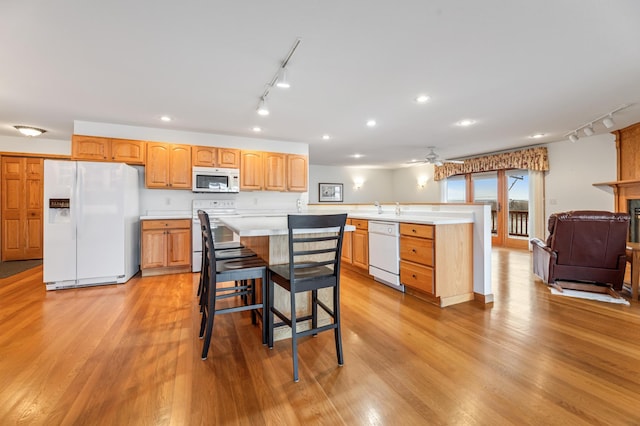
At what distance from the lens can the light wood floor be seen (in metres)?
1.40

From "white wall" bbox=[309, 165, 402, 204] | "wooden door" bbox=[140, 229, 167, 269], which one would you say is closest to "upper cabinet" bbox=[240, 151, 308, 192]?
"wooden door" bbox=[140, 229, 167, 269]

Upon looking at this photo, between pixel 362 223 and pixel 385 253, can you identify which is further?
pixel 362 223

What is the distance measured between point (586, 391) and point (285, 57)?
2.98 meters

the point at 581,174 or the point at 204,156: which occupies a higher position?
the point at 204,156

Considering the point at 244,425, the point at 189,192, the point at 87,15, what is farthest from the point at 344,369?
the point at 189,192

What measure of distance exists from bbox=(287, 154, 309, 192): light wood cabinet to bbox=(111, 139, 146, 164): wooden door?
235 cm

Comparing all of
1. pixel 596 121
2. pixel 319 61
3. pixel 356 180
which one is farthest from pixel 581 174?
pixel 319 61

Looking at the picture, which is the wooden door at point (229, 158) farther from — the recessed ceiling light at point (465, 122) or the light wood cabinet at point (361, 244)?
the recessed ceiling light at point (465, 122)

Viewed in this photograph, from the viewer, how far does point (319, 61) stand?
8.19 ft

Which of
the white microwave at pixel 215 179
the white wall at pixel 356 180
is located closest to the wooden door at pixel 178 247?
the white microwave at pixel 215 179

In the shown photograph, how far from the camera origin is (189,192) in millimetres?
4848

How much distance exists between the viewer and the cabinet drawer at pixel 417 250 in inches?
114

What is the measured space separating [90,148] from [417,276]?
187 inches

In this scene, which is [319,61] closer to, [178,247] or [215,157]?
[215,157]
